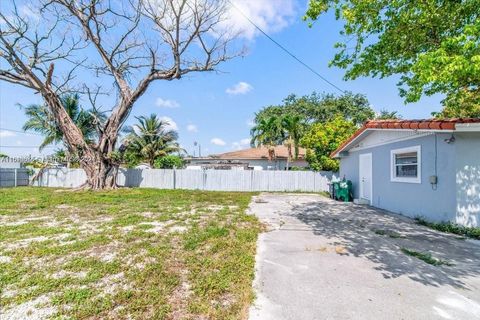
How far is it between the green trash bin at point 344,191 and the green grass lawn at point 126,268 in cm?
698

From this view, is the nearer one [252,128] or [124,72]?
[124,72]

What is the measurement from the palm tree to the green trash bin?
14372mm

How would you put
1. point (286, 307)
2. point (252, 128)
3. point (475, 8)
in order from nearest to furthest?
point (286, 307) → point (475, 8) → point (252, 128)

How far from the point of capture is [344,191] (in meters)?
12.2

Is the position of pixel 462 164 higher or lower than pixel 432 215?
higher

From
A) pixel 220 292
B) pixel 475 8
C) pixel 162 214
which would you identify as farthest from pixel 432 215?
pixel 162 214

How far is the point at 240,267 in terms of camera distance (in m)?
3.76

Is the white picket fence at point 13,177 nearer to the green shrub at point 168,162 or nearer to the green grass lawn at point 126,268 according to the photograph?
the green shrub at point 168,162

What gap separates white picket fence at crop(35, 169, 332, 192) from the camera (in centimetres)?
1689

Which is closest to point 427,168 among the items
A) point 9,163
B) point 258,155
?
point 258,155

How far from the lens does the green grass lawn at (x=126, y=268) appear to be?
8.79 feet

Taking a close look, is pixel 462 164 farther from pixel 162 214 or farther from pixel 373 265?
pixel 162 214

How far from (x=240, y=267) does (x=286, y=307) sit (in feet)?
3.59

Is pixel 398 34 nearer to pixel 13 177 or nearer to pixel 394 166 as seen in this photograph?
pixel 394 166
